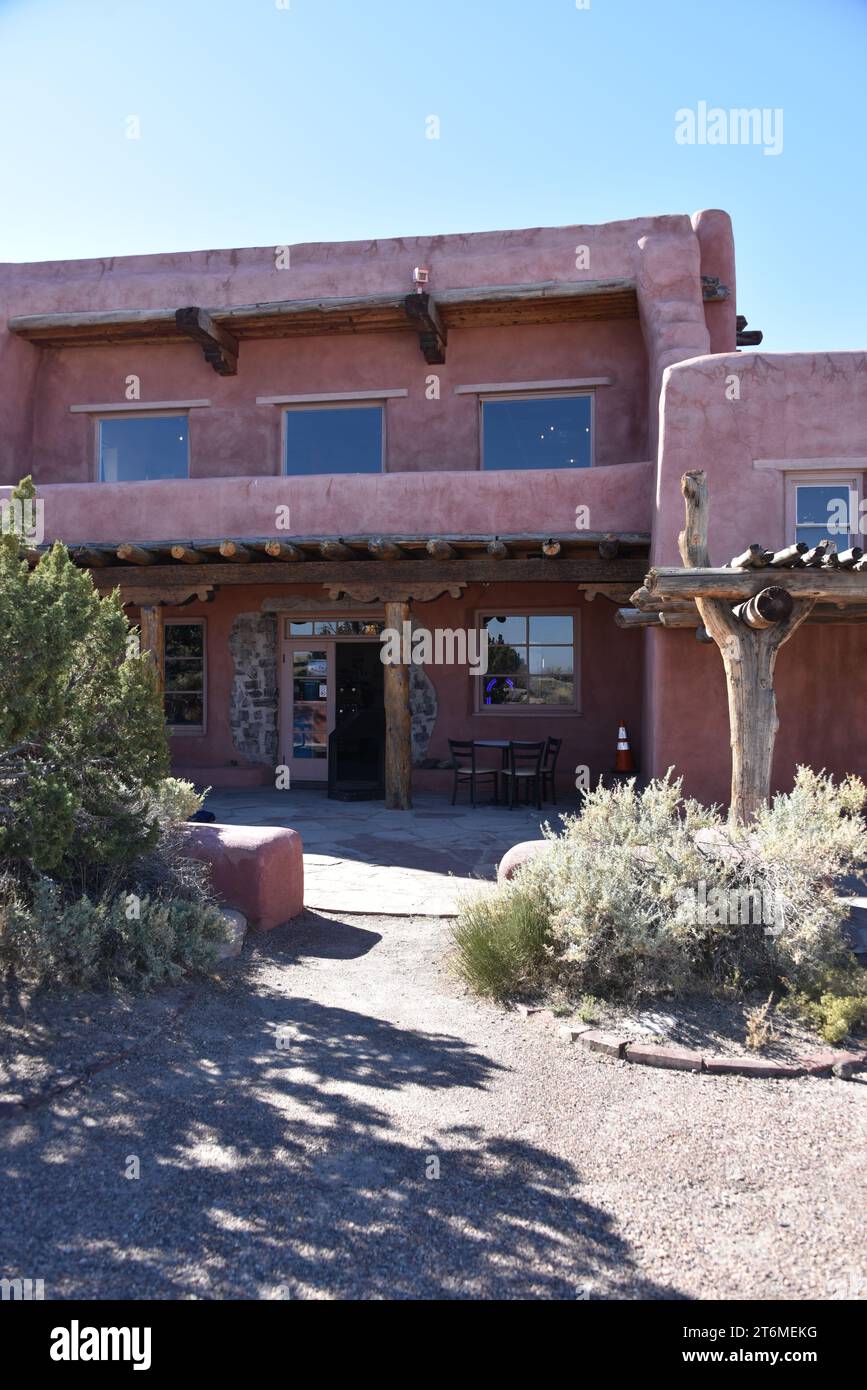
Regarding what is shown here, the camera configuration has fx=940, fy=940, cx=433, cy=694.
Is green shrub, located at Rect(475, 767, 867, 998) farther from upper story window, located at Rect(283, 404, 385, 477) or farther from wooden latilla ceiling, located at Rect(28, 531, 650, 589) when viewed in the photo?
upper story window, located at Rect(283, 404, 385, 477)

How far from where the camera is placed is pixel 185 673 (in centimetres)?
1320

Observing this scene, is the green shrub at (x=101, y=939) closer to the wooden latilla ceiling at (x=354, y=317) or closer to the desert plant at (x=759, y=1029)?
the desert plant at (x=759, y=1029)

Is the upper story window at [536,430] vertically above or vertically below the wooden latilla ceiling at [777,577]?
above

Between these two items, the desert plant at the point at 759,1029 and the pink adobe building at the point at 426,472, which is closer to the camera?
the desert plant at the point at 759,1029

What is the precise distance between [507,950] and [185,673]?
9.41 m

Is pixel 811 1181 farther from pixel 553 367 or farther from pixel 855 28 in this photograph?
pixel 553 367

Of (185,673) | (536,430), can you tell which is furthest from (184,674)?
(536,430)

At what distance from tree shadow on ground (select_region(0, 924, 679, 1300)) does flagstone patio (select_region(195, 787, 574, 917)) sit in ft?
7.33

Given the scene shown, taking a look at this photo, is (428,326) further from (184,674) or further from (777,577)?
(777,577)

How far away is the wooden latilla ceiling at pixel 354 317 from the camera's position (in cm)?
1086

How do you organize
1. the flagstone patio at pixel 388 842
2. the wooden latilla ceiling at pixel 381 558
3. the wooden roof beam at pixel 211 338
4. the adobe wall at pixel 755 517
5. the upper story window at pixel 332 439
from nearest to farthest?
the flagstone patio at pixel 388 842, the adobe wall at pixel 755 517, the wooden latilla ceiling at pixel 381 558, the wooden roof beam at pixel 211 338, the upper story window at pixel 332 439

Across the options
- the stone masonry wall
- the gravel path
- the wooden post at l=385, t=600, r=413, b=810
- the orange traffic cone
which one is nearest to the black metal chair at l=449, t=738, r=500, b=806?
the wooden post at l=385, t=600, r=413, b=810

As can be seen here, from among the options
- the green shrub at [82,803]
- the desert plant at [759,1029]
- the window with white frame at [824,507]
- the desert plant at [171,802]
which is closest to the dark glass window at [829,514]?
the window with white frame at [824,507]

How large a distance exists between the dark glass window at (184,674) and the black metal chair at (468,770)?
12.3 feet
